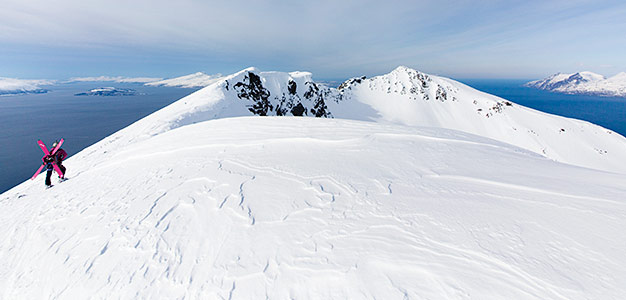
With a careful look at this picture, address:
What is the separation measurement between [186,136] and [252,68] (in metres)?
44.0

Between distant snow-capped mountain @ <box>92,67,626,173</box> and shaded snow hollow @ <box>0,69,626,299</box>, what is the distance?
1419 cm

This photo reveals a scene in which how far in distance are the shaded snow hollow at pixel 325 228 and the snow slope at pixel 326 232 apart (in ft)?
0.08

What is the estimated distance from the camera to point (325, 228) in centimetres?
366

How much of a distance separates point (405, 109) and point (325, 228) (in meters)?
107

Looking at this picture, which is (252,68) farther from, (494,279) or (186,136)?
(494,279)

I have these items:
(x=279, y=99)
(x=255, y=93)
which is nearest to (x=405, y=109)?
(x=279, y=99)

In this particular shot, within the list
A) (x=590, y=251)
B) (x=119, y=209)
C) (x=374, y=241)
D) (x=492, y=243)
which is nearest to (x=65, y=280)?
(x=119, y=209)

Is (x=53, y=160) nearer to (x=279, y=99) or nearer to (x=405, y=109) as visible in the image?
(x=279, y=99)

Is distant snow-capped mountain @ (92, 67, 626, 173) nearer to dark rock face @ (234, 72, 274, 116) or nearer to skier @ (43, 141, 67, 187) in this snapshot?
dark rock face @ (234, 72, 274, 116)

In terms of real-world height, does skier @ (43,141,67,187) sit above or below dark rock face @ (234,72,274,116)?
below

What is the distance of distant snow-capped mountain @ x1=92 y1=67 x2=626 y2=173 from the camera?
32.8 m

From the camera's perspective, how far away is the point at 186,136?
975 centimetres

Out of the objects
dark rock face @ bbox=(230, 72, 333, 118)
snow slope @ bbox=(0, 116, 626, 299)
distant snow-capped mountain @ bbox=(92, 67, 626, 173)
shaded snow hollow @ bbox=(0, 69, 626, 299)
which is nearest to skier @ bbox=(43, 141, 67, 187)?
shaded snow hollow @ bbox=(0, 69, 626, 299)

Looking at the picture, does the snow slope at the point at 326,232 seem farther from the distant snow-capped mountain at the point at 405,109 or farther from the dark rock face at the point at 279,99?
the dark rock face at the point at 279,99
